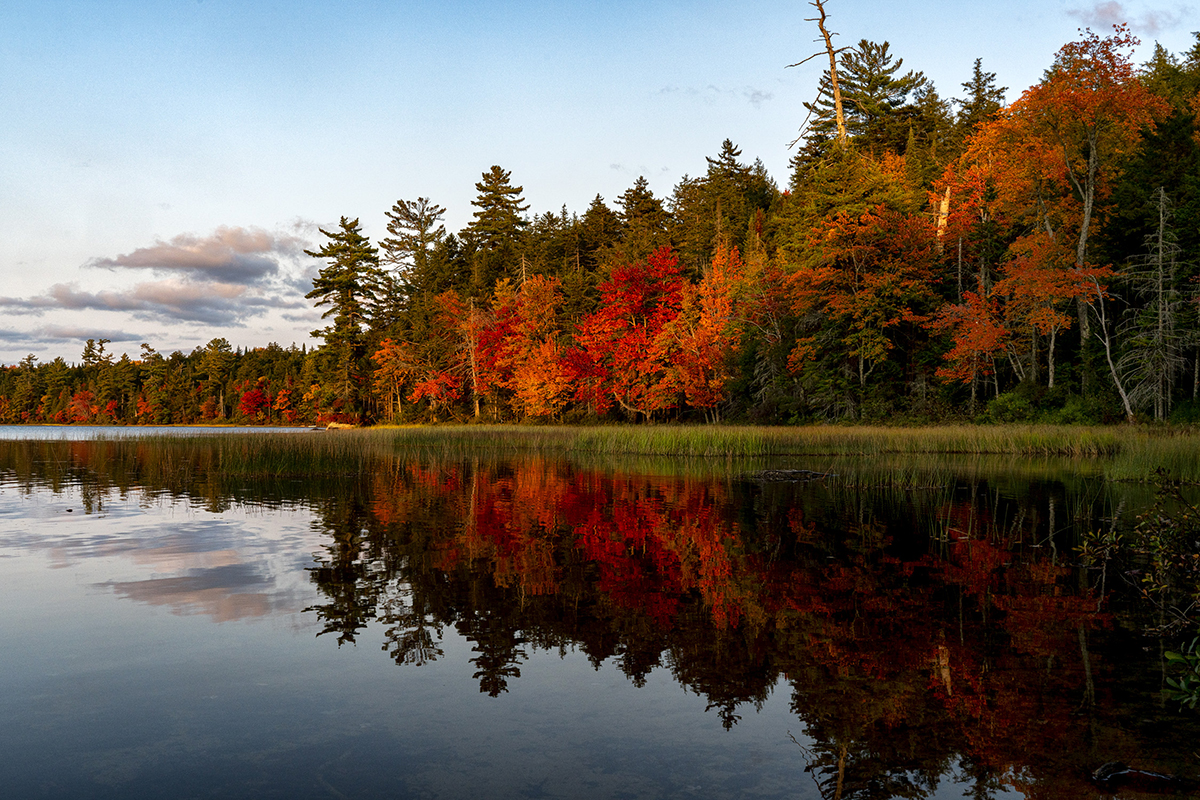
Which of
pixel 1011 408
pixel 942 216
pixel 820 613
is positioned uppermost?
pixel 942 216

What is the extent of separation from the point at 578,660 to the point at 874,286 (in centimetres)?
2993

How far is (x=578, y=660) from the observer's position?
5.49 metres

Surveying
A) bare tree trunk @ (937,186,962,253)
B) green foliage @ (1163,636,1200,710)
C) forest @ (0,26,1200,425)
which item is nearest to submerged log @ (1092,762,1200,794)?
green foliage @ (1163,636,1200,710)

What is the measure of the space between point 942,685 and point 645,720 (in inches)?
85.4

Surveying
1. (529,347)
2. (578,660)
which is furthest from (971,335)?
(529,347)

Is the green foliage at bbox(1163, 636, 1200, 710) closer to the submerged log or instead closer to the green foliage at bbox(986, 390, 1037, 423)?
the submerged log

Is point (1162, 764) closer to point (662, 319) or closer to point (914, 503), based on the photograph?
point (914, 503)

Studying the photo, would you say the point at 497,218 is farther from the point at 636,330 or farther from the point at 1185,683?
the point at 1185,683

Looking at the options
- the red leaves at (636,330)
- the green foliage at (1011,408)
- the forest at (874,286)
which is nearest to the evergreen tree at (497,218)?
the forest at (874,286)

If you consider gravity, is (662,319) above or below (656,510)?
above

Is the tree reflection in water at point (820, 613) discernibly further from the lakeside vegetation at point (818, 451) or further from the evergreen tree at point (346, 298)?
the evergreen tree at point (346, 298)

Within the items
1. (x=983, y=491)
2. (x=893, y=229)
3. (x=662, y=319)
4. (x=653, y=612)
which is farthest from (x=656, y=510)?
(x=662, y=319)

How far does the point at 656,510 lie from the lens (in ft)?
41.7

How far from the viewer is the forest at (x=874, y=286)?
28266mm
